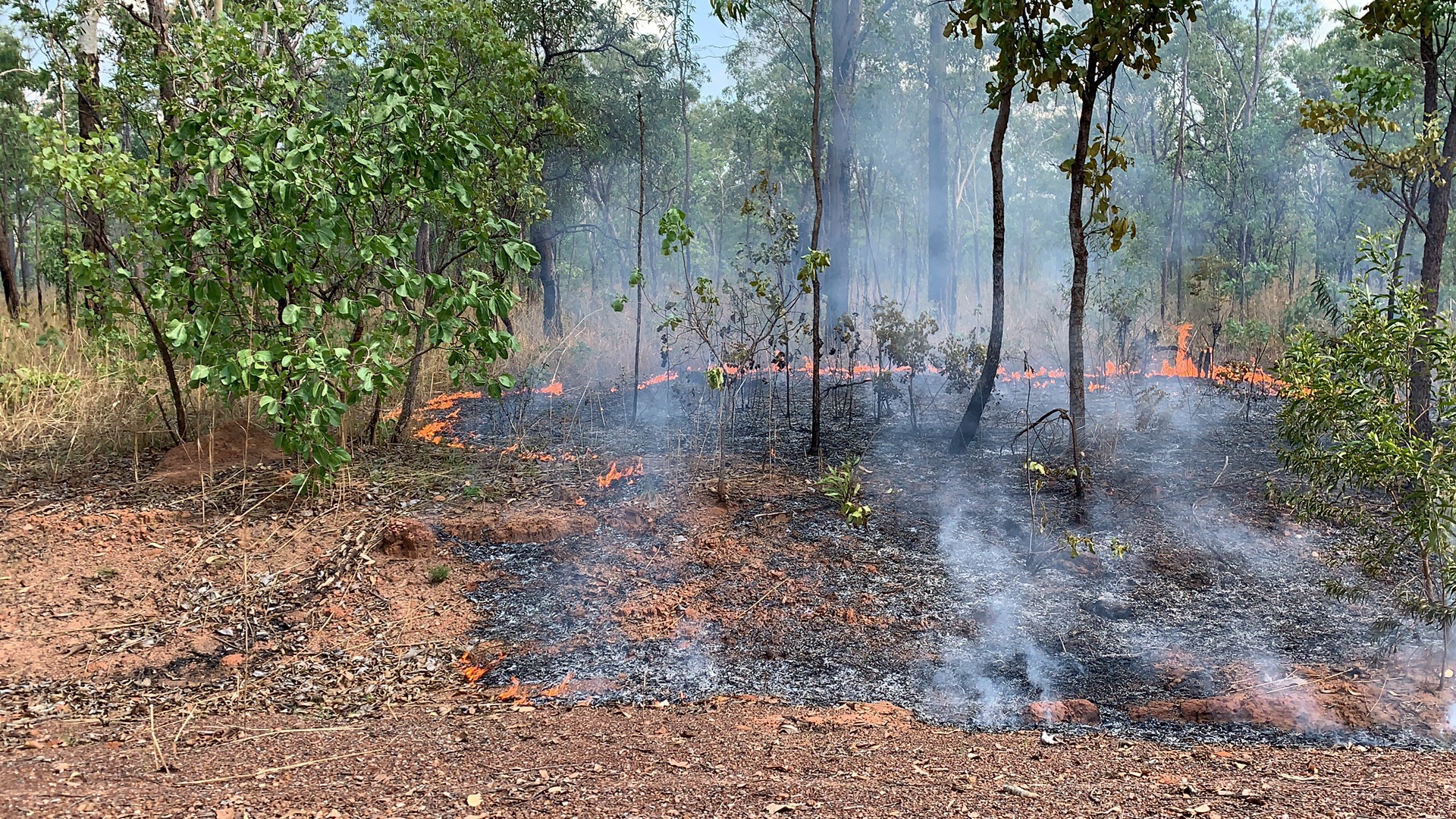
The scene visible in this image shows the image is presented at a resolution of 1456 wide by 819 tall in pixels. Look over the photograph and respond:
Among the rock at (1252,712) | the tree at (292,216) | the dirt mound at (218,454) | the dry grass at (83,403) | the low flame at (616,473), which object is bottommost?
the rock at (1252,712)

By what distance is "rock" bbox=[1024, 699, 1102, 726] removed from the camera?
12.0 feet

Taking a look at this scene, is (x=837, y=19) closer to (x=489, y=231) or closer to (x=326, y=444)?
(x=489, y=231)

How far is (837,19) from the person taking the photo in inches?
516

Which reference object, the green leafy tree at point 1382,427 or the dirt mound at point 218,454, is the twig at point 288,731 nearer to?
the dirt mound at point 218,454

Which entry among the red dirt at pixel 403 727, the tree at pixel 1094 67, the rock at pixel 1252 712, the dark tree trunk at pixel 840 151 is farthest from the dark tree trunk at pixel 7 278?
the rock at pixel 1252 712

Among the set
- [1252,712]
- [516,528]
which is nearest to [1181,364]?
[1252,712]

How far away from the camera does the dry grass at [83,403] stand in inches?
262

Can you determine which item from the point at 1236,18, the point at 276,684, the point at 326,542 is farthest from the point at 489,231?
the point at 1236,18

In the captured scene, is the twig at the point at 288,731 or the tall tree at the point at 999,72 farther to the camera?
the tall tree at the point at 999,72

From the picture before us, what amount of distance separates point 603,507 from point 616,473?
0.68 meters

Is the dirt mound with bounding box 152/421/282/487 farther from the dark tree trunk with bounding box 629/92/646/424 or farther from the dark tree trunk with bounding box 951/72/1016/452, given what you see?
the dark tree trunk with bounding box 951/72/1016/452

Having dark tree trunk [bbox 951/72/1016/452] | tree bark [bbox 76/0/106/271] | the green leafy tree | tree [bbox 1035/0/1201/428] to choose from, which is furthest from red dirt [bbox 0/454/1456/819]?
tree [bbox 1035/0/1201/428]

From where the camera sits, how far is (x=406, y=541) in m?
5.35

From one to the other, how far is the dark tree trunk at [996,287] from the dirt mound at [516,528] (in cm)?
300
